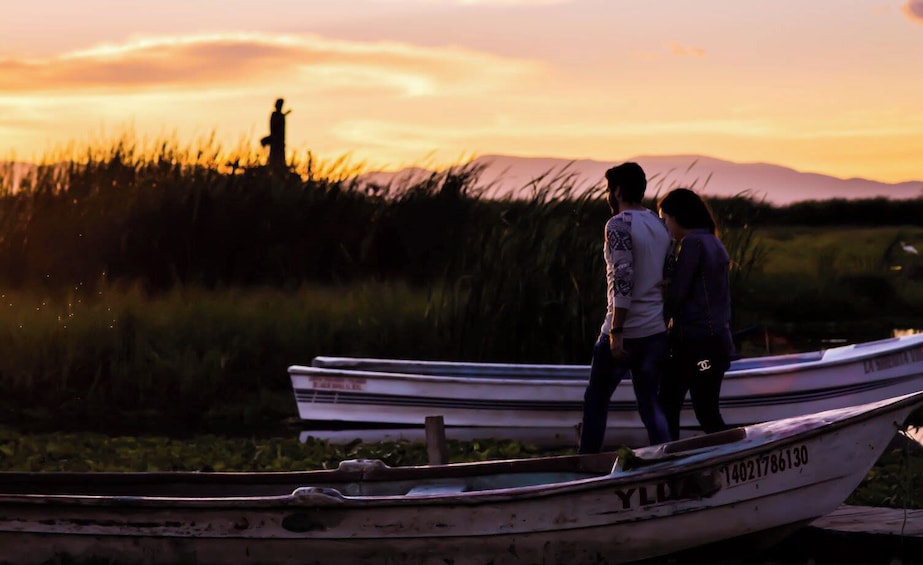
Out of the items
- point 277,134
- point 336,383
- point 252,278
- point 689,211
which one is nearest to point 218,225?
point 252,278

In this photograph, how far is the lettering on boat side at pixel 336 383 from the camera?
44.2 feet

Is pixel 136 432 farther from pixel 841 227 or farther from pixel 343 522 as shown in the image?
pixel 841 227

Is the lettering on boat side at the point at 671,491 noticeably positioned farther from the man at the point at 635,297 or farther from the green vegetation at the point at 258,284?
the green vegetation at the point at 258,284

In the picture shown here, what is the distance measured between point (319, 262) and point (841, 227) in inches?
1569

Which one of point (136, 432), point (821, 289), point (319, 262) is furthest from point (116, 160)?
point (821, 289)

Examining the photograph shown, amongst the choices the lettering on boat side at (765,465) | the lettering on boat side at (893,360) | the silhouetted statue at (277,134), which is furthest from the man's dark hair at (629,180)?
the silhouetted statue at (277,134)

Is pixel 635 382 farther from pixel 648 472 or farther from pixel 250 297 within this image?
pixel 250 297

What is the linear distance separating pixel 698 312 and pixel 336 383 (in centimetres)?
606

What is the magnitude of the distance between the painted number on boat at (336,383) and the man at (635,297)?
5660mm

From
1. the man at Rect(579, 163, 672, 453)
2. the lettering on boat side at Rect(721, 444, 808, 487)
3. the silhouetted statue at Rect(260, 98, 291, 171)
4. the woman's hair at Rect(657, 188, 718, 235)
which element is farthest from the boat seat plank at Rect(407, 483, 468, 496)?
the silhouetted statue at Rect(260, 98, 291, 171)

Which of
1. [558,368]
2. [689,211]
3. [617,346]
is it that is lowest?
[558,368]

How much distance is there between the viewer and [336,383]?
13531mm

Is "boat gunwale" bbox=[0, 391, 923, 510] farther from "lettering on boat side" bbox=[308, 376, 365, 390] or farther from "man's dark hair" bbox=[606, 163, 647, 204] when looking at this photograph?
"lettering on boat side" bbox=[308, 376, 365, 390]

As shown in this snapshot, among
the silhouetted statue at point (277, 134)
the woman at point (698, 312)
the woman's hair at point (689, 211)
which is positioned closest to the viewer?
the woman at point (698, 312)
